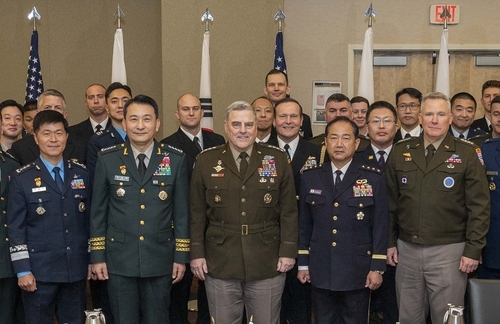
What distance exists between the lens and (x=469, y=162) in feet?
→ 10.3

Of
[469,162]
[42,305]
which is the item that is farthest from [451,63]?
[42,305]

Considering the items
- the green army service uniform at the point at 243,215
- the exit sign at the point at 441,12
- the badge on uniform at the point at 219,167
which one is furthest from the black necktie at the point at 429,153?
the exit sign at the point at 441,12

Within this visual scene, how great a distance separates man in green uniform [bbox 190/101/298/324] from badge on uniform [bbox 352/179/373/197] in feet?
1.11

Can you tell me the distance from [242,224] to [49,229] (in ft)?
3.37

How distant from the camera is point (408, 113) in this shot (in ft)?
13.8

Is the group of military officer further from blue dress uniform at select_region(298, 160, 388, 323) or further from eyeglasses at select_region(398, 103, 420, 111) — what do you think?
eyeglasses at select_region(398, 103, 420, 111)

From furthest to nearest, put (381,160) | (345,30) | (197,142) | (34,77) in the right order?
(345,30), (34,77), (197,142), (381,160)

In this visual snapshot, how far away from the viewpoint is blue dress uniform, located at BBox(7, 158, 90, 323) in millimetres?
3053

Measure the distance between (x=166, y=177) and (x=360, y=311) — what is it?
1274 millimetres

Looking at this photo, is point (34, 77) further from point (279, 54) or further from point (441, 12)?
point (441, 12)

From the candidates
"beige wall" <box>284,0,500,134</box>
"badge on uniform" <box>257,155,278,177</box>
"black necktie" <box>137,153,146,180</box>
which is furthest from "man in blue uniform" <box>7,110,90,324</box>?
"beige wall" <box>284,0,500,134</box>

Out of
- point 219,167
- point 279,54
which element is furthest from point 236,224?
point 279,54

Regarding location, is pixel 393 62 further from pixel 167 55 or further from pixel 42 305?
pixel 42 305

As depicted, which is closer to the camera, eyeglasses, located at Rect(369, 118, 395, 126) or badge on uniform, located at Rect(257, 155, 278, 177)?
badge on uniform, located at Rect(257, 155, 278, 177)
